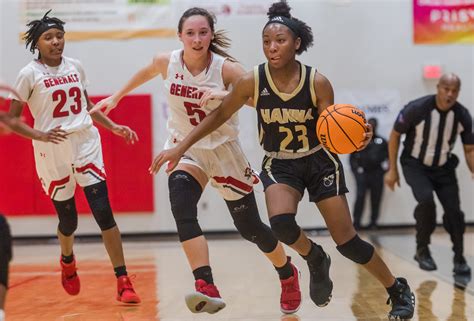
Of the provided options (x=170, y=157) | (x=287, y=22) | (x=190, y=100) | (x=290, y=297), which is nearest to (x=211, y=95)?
(x=190, y=100)

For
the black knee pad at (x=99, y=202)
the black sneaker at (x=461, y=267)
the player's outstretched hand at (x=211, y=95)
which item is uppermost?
the player's outstretched hand at (x=211, y=95)

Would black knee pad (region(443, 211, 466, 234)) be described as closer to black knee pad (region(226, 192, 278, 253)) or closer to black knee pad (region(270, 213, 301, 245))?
black knee pad (region(226, 192, 278, 253))

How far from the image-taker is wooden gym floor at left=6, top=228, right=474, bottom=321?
579 cm

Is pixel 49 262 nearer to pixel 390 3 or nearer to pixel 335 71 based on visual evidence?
pixel 335 71

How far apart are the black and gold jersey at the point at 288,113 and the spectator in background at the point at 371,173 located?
24.6 feet

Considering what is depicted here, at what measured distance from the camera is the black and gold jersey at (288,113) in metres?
4.99

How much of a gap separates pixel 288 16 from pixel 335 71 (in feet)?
25.2

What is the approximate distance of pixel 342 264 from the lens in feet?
28.4

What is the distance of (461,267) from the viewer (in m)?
7.73

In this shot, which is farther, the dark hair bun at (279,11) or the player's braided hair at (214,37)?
the player's braided hair at (214,37)

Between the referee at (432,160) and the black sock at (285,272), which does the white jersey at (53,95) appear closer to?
the black sock at (285,272)

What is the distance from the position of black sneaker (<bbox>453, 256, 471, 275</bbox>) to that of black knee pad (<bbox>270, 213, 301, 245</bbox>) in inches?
132

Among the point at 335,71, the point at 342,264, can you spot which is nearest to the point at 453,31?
the point at 335,71

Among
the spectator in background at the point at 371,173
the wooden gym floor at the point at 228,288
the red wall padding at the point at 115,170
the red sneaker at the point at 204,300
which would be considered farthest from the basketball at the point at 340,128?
the red wall padding at the point at 115,170
